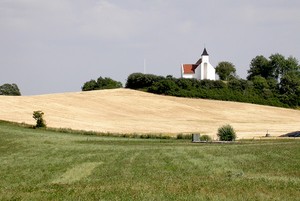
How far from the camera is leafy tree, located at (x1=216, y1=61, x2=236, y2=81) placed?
172m

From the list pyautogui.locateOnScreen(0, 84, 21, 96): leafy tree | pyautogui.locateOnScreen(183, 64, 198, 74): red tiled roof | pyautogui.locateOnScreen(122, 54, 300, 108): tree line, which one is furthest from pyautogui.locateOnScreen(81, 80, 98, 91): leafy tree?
pyautogui.locateOnScreen(122, 54, 300, 108): tree line

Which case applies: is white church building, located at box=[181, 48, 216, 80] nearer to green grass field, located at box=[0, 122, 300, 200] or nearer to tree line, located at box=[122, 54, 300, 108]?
tree line, located at box=[122, 54, 300, 108]

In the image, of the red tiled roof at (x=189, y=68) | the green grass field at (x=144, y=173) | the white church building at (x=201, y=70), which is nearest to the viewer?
the green grass field at (x=144, y=173)

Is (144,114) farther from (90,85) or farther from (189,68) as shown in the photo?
(90,85)

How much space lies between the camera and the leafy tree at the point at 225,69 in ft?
565

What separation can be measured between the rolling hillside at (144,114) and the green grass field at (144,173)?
29.2 m

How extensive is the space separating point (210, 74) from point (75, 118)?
7415 centimetres

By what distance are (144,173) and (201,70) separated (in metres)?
125

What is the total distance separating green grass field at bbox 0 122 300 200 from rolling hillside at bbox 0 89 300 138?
29.2 m

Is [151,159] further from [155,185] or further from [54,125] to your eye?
[54,125]

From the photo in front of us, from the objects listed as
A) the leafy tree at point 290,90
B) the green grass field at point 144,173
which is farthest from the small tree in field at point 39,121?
the leafy tree at point 290,90

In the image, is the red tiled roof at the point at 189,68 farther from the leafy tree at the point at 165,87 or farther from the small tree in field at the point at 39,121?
the small tree in field at the point at 39,121

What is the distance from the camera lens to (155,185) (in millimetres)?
17438

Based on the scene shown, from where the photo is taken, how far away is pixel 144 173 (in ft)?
79.5
